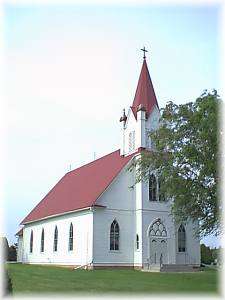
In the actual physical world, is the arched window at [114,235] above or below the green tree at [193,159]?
below

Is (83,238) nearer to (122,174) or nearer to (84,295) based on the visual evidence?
(122,174)

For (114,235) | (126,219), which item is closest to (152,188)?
(126,219)

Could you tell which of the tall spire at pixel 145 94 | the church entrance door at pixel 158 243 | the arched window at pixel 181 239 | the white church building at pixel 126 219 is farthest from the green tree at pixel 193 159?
the tall spire at pixel 145 94

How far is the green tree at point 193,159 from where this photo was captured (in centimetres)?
2241

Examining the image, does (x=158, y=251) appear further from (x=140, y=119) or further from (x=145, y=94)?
(x=145, y=94)

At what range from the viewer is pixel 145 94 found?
41.0 m

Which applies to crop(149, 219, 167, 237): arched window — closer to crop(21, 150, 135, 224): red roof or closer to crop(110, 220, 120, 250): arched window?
crop(110, 220, 120, 250): arched window

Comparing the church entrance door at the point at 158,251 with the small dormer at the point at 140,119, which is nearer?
the church entrance door at the point at 158,251

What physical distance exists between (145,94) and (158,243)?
13.4 m

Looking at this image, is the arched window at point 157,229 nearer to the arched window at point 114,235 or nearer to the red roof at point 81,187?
the arched window at point 114,235

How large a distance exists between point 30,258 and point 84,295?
35.1 metres

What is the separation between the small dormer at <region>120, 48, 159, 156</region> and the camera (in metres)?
38.4

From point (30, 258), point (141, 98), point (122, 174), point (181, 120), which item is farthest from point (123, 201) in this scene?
point (30, 258)

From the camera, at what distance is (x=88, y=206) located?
35.0 meters
